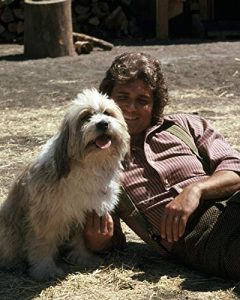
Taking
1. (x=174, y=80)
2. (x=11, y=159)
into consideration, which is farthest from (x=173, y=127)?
(x=174, y=80)

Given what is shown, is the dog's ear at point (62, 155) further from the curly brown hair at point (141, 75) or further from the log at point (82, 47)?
the log at point (82, 47)

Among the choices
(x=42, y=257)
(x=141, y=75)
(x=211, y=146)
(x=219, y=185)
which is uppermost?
(x=141, y=75)

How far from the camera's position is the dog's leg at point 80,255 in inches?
172

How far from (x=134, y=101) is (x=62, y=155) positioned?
0.56 m

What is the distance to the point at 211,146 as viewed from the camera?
14.4 ft

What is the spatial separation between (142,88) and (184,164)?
0.47m

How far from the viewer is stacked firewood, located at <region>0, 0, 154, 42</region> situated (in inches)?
553

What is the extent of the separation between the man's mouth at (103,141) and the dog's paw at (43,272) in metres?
0.75

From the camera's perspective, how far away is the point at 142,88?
428 centimetres

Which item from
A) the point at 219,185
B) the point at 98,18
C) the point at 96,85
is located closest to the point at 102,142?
the point at 219,185

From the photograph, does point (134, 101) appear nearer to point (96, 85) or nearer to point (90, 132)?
point (90, 132)

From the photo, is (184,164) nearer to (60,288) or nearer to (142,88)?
(142,88)

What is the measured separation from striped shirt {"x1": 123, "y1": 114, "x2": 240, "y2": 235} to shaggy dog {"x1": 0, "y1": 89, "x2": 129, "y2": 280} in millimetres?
159

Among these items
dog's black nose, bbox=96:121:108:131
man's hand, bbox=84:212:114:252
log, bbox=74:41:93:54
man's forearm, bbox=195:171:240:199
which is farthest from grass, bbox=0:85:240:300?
log, bbox=74:41:93:54
